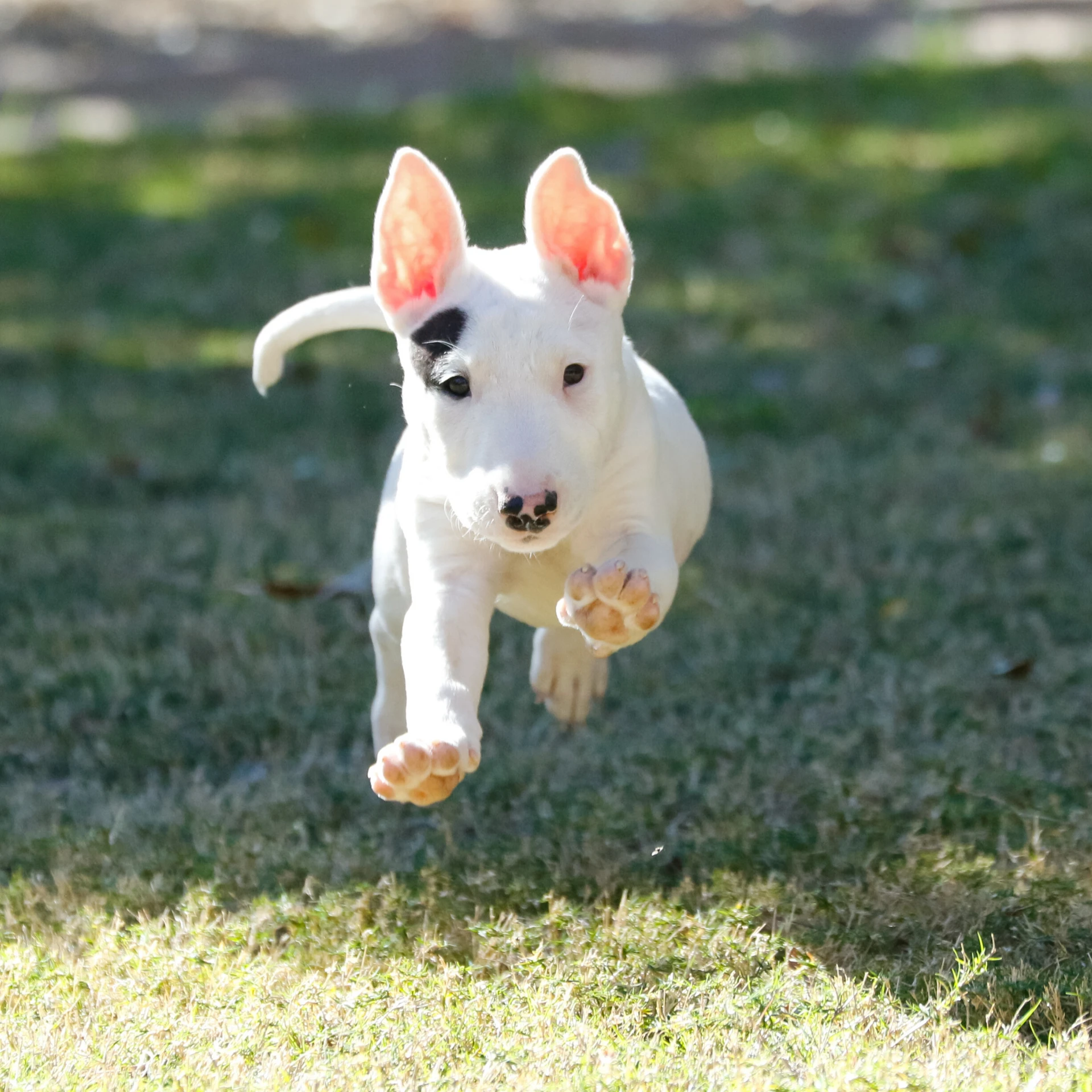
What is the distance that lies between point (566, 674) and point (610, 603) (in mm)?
954

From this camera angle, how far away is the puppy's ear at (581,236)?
9.69 feet

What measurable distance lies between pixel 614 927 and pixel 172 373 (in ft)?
14.3

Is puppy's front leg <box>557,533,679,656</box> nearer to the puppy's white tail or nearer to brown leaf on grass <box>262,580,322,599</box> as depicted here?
the puppy's white tail

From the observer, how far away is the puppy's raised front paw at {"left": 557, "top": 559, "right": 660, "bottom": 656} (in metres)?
2.78

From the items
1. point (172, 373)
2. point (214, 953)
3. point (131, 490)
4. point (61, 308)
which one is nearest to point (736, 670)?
point (214, 953)

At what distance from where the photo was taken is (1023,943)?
3.21 meters

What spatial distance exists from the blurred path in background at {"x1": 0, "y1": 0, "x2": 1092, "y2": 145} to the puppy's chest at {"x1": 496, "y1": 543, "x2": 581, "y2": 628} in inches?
274

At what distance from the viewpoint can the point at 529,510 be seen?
269cm

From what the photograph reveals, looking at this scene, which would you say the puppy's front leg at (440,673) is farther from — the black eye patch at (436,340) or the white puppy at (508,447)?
the black eye patch at (436,340)

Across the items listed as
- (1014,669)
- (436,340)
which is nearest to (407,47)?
(1014,669)

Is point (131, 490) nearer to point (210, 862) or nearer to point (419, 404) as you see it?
point (210, 862)

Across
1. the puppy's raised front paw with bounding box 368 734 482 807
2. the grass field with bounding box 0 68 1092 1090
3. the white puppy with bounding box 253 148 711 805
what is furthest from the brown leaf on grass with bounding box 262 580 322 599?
the puppy's raised front paw with bounding box 368 734 482 807

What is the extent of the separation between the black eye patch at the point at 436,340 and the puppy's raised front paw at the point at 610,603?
1.30ft

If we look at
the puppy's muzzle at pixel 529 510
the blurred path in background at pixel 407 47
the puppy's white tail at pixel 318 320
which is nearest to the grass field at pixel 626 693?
the puppy's muzzle at pixel 529 510
